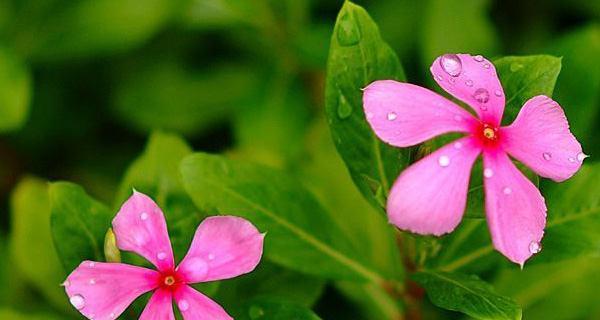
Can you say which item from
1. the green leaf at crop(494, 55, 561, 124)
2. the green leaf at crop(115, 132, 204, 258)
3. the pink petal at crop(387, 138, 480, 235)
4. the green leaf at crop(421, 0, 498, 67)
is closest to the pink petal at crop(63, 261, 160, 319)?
the green leaf at crop(115, 132, 204, 258)

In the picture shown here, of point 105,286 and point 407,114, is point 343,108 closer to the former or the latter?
point 407,114

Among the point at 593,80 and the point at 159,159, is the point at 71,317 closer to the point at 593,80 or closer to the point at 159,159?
the point at 159,159

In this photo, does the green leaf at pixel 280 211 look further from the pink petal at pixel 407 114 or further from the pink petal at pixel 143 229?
the pink petal at pixel 407 114

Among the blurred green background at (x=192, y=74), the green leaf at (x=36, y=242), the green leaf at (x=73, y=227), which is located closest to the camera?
the green leaf at (x=73, y=227)

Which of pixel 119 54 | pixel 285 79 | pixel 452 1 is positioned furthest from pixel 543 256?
pixel 119 54

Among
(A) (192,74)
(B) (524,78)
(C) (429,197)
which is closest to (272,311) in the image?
(C) (429,197)

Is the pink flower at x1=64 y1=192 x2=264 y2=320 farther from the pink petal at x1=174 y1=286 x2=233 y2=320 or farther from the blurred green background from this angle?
the blurred green background

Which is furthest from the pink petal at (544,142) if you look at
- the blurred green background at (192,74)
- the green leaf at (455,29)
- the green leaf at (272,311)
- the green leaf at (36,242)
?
the green leaf at (36,242)
